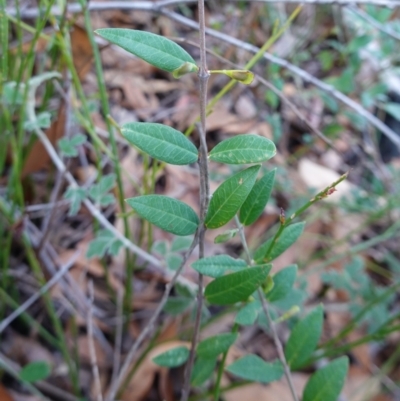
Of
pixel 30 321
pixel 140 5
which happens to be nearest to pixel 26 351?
pixel 30 321

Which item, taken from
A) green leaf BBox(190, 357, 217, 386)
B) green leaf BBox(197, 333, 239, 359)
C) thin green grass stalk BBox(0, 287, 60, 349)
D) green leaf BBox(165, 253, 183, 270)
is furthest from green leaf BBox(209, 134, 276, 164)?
thin green grass stalk BBox(0, 287, 60, 349)

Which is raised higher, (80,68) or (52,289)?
(80,68)

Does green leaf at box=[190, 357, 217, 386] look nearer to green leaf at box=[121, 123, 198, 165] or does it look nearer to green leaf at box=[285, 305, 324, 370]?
green leaf at box=[285, 305, 324, 370]

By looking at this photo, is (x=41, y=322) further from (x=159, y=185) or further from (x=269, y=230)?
(x=269, y=230)

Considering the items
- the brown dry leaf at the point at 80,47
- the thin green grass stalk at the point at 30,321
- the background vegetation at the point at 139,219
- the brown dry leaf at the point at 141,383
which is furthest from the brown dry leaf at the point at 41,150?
the brown dry leaf at the point at 141,383

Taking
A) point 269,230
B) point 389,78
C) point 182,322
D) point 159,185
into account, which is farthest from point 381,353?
point 389,78
